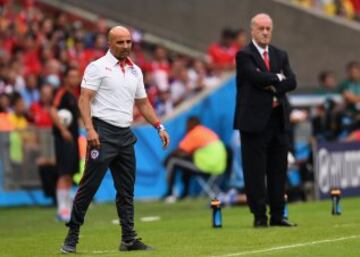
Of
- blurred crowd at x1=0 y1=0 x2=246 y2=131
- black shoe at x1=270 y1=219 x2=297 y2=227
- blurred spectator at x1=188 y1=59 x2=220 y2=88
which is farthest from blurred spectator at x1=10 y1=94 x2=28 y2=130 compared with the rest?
black shoe at x1=270 y1=219 x2=297 y2=227

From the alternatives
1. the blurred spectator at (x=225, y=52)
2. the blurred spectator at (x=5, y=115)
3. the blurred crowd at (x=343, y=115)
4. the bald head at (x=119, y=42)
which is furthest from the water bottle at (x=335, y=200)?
the blurred spectator at (x=225, y=52)

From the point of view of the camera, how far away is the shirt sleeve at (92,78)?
11789mm

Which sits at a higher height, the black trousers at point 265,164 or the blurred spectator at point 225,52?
the blurred spectator at point 225,52

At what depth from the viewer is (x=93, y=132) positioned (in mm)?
11633

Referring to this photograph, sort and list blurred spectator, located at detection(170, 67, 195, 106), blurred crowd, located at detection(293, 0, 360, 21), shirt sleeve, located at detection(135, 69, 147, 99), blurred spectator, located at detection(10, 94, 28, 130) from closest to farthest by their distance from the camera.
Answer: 1. shirt sleeve, located at detection(135, 69, 147, 99)
2. blurred spectator, located at detection(10, 94, 28, 130)
3. blurred spectator, located at detection(170, 67, 195, 106)
4. blurred crowd, located at detection(293, 0, 360, 21)

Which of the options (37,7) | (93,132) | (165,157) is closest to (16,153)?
(165,157)

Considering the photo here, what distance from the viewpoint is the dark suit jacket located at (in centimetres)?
1404

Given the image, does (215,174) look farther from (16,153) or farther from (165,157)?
(16,153)

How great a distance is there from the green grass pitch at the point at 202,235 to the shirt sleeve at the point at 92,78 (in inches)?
64.7

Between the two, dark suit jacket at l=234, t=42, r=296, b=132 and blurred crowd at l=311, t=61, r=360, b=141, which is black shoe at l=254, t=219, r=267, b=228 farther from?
blurred crowd at l=311, t=61, r=360, b=141

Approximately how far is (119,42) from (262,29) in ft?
9.02

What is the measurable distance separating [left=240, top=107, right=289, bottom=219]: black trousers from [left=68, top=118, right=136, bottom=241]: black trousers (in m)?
2.51

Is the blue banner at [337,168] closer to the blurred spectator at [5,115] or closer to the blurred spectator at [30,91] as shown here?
the blurred spectator at [5,115]

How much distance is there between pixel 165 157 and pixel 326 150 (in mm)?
4004
